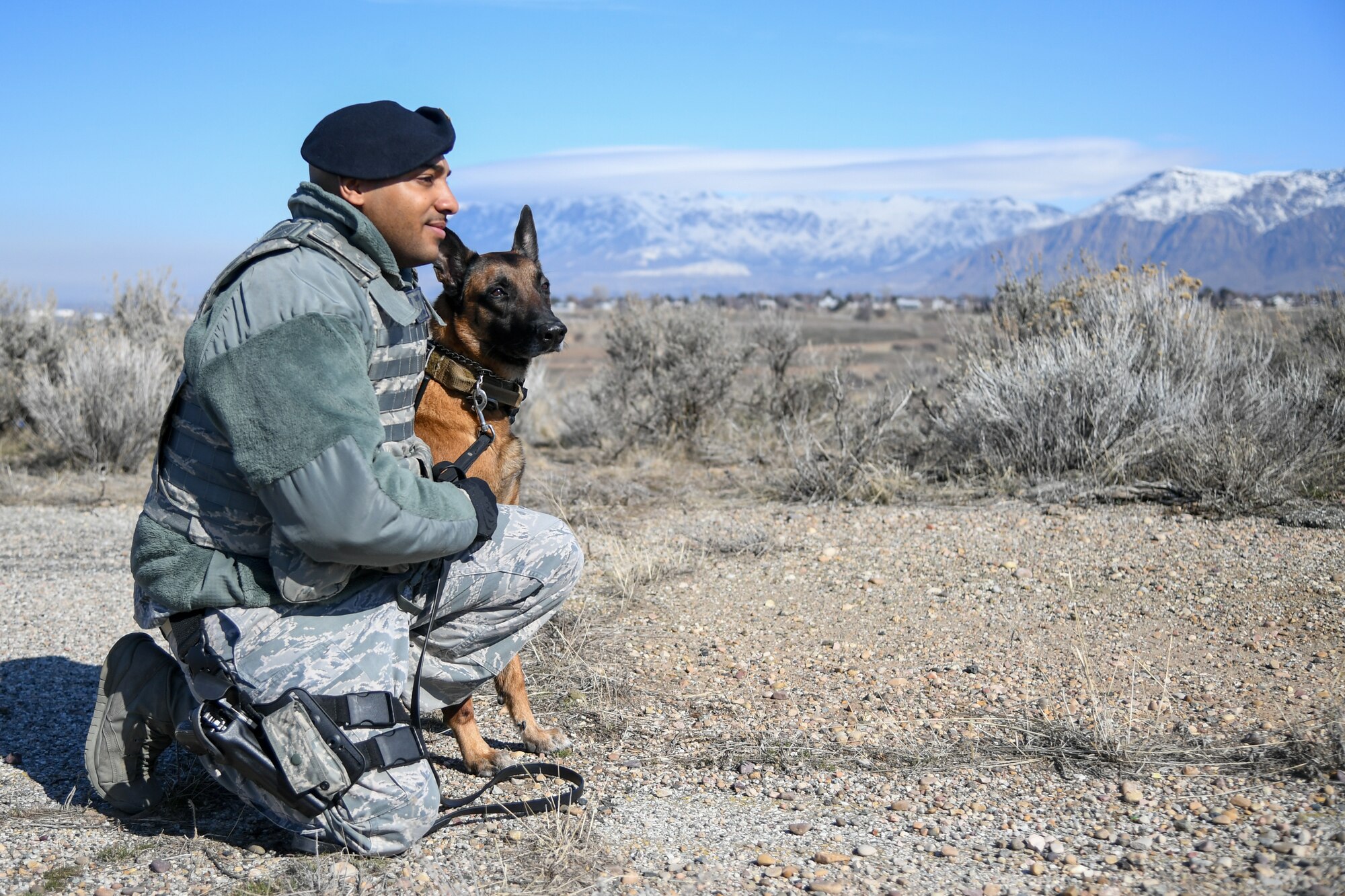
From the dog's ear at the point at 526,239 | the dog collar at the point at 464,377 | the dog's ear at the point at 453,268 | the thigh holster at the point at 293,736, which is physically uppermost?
the dog's ear at the point at 526,239

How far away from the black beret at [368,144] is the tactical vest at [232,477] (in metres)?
0.18

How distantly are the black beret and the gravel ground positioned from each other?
1.88 m

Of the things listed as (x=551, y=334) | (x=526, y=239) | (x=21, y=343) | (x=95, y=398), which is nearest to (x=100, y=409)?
(x=95, y=398)

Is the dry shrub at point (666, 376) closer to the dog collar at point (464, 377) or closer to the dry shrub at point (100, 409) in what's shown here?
→ the dry shrub at point (100, 409)

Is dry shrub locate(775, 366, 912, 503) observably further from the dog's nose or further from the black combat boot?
the black combat boot

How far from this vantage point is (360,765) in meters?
2.87

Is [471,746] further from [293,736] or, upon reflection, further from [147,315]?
[147,315]

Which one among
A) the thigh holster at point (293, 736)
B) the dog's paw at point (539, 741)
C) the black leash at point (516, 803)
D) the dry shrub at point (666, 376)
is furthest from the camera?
the dry shrub at point (666, 376)

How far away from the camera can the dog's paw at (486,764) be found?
363 centimetres

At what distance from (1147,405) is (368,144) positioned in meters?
6.06

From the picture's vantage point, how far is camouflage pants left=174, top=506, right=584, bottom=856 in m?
2.93

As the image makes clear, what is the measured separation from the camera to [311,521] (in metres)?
2.67

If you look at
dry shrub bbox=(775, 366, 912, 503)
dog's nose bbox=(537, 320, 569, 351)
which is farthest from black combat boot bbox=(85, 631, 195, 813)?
dry shrub bbox=(775, 366, 912, 503)

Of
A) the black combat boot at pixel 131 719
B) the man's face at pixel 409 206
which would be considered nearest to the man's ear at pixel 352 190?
the man's face at pixel 409 206
